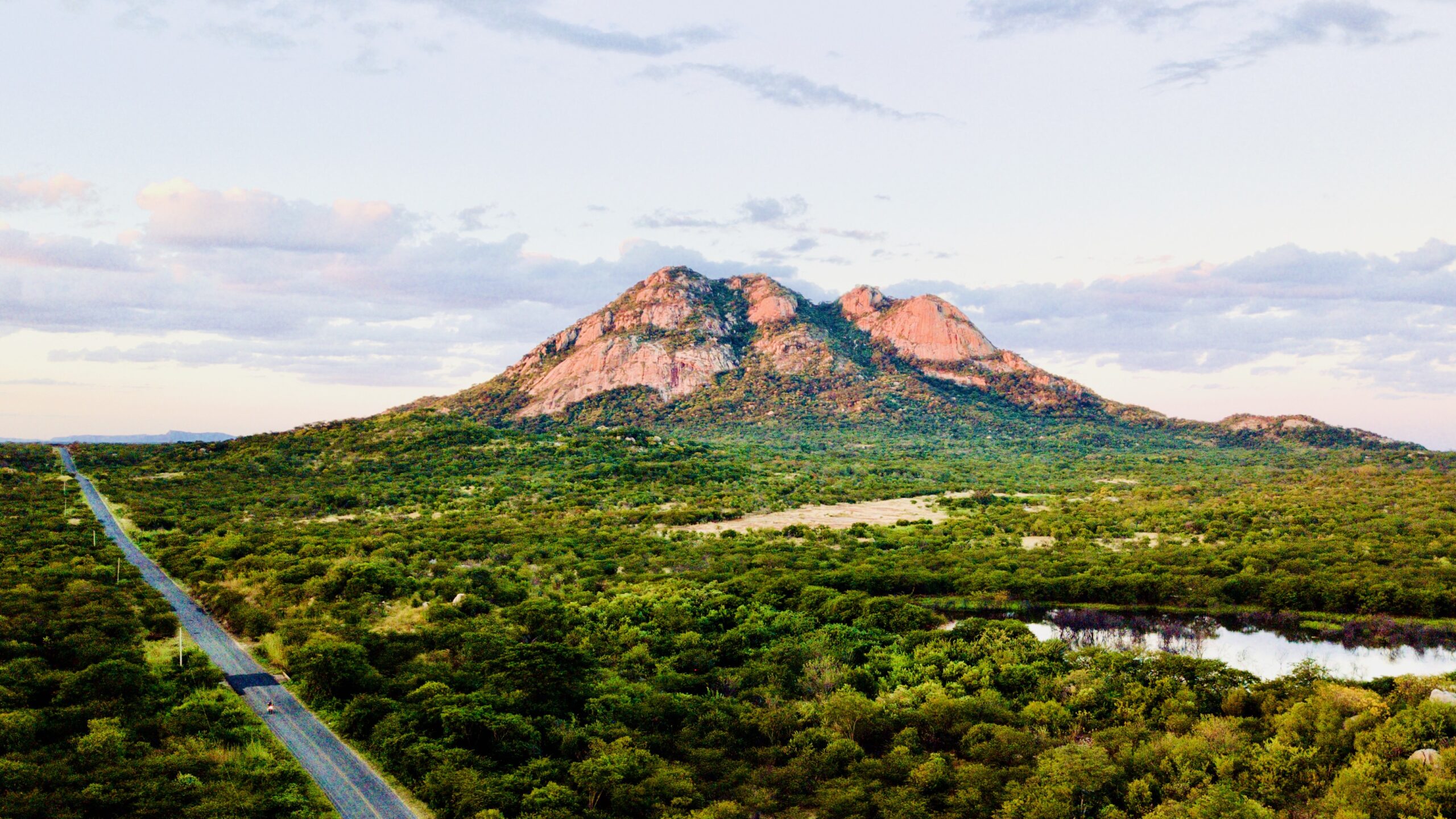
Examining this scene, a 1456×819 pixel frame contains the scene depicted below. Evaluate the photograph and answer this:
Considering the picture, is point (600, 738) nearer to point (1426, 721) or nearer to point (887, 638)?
point (887, 638)

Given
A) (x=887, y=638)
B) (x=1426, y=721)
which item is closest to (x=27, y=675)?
(x=887, y=638)

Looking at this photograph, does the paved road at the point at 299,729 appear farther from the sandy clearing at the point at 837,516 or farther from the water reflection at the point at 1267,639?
the sandy clearing at the point at 837,516

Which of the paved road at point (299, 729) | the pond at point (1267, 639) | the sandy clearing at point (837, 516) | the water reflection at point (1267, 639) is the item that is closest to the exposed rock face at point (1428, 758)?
the pond at point (1267, 639)

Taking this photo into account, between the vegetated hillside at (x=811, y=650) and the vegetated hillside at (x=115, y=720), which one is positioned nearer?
the vegetated hillside at (x=115, y=720)

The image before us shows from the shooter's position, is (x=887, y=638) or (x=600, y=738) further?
(x=887, y=638)

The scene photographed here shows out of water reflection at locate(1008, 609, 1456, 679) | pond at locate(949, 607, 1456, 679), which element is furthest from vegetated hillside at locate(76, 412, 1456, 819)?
water reflection at locate(1008, 609, 1456, 679)

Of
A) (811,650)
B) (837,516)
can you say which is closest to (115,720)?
(811,650)
